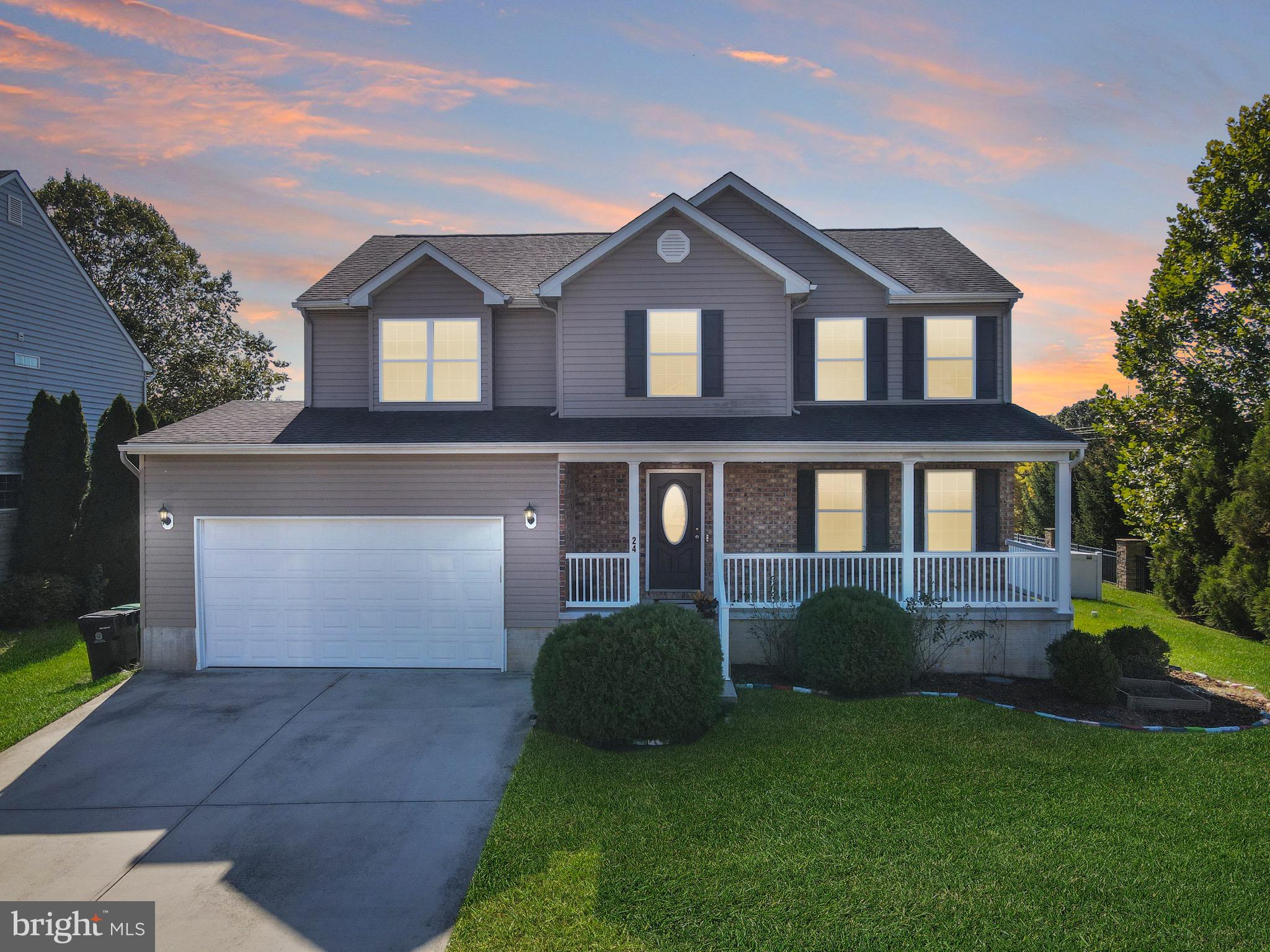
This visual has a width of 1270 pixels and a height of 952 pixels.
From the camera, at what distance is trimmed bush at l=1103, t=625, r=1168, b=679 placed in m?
9.65

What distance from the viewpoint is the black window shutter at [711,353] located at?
39.1 ft

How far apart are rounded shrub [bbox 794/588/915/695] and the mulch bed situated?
818 millimetres

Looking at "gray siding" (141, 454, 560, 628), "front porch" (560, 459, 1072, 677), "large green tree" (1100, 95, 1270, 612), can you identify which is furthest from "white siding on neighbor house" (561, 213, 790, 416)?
"large green tree" (1100, 95, 1270, 612)

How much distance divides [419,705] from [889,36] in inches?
513

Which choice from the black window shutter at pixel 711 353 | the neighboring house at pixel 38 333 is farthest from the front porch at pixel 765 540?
the neighboring house at pixel 38 333

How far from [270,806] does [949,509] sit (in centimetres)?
1154

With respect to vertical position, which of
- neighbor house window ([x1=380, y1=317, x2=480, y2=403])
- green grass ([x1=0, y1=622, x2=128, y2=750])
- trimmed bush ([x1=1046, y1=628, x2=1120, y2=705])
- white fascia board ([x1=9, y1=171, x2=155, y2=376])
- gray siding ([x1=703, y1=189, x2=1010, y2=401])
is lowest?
green grass ([x1=0, y1=622, x2=128, y2=750])

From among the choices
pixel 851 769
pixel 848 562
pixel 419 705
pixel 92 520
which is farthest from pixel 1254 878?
pixel 92 520

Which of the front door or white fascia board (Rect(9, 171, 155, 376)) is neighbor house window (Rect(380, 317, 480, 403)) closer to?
the front door

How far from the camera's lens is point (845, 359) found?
12.7 metres

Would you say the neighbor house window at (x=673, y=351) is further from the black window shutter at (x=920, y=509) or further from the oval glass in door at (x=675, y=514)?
the black window shutter at (x=920, y=509)

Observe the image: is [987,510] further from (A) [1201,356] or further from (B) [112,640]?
(B) [112,640]

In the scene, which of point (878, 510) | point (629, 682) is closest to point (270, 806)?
point (629, 682)

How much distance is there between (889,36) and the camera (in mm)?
11211
